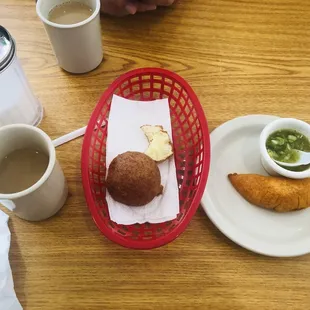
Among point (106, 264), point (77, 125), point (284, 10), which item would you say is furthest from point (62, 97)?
point (284, 10)

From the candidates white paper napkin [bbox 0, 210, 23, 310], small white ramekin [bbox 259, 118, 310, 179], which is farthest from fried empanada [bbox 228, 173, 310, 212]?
white paper napkin [bbox 0, 210, 23, 310]

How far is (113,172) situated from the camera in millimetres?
672

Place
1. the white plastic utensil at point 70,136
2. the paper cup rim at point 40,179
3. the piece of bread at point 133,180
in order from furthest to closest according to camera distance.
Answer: the white plastic utensil at point 70,136, the piece of bread at point 133,180, the paper cup rim at point 40,179

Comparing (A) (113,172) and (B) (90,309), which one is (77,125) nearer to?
(A) (113,172)

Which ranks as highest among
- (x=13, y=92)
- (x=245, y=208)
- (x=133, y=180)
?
(x=13, y=92)

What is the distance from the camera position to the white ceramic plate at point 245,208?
65 centimetres

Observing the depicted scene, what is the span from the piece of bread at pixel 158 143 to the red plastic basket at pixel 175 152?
3 centimetres

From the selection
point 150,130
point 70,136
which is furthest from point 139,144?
point 70,136

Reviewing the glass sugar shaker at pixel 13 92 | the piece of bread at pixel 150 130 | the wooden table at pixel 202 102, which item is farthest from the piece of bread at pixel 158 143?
→ the glass sugar shaker at pixel 13 92

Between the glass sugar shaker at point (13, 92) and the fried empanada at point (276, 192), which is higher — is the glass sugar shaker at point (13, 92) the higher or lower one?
the higher one

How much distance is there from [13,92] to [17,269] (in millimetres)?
314

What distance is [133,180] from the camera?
649 mm

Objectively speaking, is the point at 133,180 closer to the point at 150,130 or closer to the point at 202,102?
the point at 150,130

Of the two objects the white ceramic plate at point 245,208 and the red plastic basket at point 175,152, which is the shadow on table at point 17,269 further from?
the white ceramic plate at point 245,208
